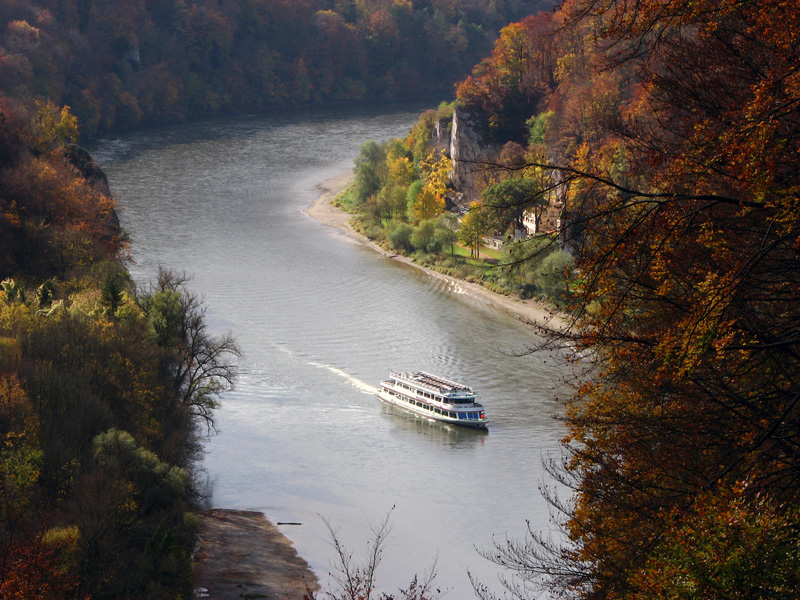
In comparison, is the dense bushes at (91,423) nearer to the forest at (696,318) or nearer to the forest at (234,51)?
the forest at (696,318)

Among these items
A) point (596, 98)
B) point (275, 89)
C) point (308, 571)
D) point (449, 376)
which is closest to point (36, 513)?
point (308, 571)

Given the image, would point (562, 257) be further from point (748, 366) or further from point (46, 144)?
point (748, 366)

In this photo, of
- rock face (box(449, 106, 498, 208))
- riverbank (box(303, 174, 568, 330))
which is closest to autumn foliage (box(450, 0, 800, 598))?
riverbank (box(303, 174, 568, 330))

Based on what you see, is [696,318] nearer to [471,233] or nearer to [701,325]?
[701,325]

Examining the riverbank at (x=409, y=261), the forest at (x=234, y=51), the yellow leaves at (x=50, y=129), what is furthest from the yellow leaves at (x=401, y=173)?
the forest at (x=234, y=51)

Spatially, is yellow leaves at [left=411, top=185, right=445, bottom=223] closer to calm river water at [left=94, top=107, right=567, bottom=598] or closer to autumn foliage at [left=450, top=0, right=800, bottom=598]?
calm river water at [left=94, top=107, right=567, bottom=598]

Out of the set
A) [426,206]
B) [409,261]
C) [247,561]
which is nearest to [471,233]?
[409,261]

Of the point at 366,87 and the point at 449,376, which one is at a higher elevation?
the point at 366,87
